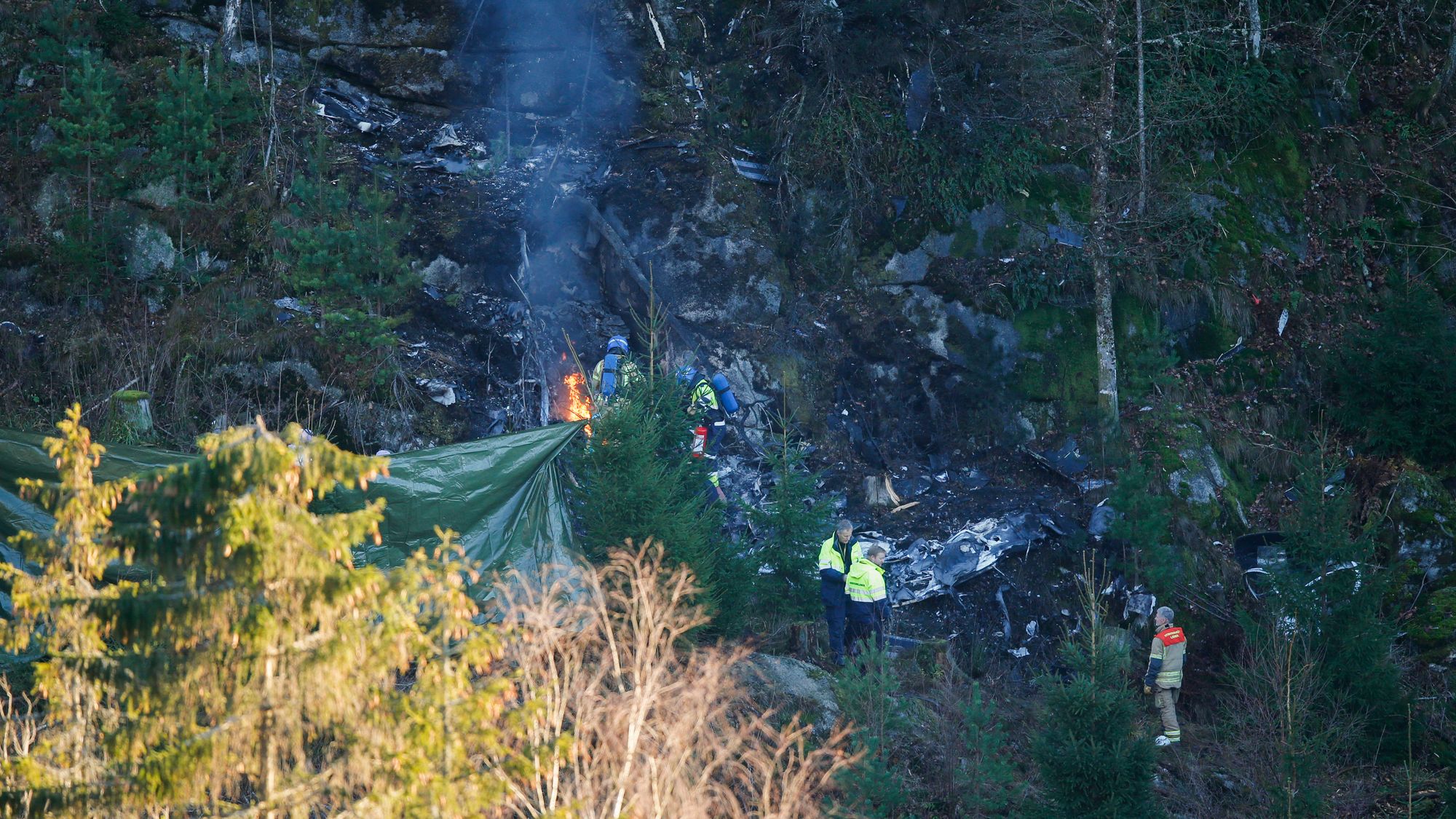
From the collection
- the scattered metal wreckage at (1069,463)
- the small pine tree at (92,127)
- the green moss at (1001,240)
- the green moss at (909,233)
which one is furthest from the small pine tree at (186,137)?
the scattered metal wreckage at (1069,463)

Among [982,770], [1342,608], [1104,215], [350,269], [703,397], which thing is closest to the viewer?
[982,770]

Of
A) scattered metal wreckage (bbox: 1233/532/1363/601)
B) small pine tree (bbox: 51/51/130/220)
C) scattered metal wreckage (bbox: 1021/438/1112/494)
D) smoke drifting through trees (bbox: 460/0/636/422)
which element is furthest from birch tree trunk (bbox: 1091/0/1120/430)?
small pine tree (bbox: 51/51/130/220)

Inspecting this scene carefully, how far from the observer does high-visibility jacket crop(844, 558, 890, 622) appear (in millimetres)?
11789

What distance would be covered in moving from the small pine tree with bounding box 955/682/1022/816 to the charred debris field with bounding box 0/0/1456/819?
7 centimetres

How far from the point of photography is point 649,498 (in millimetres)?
11086

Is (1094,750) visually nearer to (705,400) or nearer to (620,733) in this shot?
(620,733)

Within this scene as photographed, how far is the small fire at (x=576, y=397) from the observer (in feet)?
47.1

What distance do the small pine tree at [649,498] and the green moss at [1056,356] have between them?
20.2 ft

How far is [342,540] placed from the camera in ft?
19.2

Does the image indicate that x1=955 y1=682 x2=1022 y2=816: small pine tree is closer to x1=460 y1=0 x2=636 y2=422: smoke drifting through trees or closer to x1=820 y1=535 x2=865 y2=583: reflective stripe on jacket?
x1=820 y1=535 x2=865 y2=583: reflective stripe on jacket

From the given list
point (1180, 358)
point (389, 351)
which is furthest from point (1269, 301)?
point (389, 351)

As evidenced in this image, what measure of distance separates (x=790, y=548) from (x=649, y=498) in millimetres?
1837

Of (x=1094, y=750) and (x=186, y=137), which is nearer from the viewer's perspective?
(x=1094, y=750)

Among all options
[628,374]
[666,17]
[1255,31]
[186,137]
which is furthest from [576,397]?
[1255,31]
